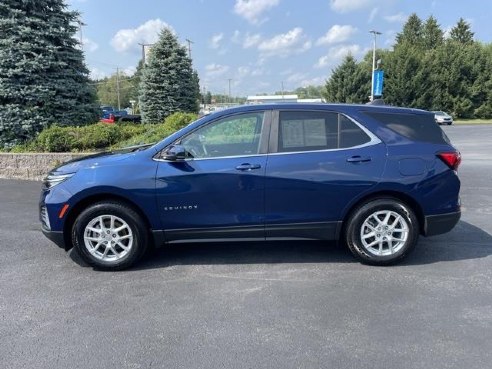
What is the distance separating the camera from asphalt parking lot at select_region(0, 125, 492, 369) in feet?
10.2

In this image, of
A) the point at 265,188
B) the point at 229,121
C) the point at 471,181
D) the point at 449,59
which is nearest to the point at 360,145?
the point at 265,188

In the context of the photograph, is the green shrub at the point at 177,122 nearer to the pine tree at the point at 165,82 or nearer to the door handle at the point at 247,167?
the door handle at the point at 247,167

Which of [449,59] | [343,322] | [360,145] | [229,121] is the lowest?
[343,322]

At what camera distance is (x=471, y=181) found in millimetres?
9375

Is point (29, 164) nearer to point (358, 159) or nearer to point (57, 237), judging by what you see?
point (57, 237)

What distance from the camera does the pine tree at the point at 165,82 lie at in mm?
20797

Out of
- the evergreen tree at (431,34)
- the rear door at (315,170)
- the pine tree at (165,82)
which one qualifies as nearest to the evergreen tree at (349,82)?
the evergreen tree at (431,34)

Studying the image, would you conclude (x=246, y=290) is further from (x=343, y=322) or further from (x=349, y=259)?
(x=349, y=259)

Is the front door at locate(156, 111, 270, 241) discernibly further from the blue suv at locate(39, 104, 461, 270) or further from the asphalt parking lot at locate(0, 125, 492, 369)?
the asphalt parking lot at locate(0, 125, 492, 369)

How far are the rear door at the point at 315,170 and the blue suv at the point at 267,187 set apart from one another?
0.03 feet

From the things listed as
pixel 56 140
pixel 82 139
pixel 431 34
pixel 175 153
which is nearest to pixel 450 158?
pixel 175 153

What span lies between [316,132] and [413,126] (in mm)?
1065

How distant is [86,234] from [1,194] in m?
4.91

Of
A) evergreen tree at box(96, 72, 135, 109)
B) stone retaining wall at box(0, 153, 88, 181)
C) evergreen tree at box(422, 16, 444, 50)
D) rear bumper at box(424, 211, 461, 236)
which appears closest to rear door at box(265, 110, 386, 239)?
rear bumper at box(424, 211, 461, 236)
